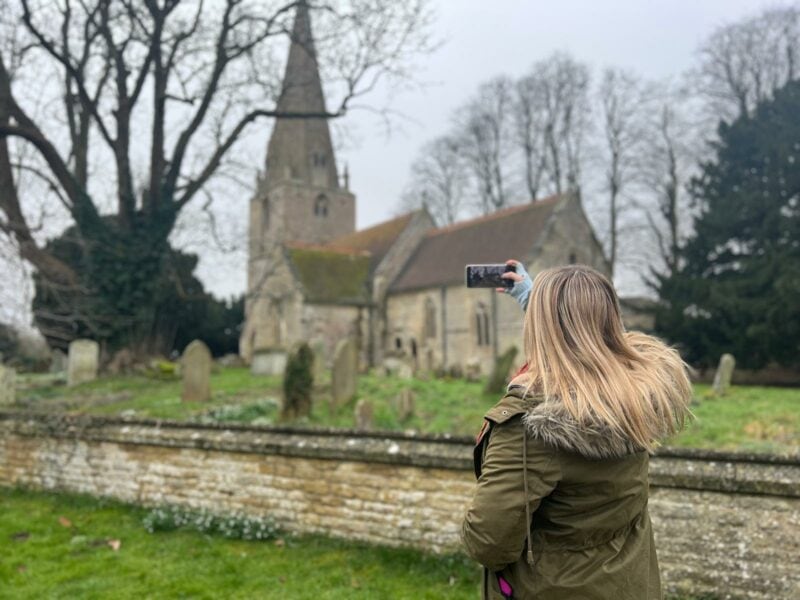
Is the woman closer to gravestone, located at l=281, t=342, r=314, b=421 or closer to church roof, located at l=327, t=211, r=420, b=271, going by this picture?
gravestone, located at l=281, t=342, r=314, b=421

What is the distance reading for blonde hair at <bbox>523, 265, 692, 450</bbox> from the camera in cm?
191

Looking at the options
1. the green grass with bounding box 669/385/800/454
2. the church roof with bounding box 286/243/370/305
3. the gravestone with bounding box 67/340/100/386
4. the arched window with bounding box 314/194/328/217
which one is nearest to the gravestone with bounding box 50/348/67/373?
the gravestone with bounding box 67/340/100/386

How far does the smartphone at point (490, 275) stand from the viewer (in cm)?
278

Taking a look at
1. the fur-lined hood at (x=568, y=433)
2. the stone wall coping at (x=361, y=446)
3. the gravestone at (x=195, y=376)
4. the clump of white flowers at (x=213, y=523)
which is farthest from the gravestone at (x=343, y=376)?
the fur-lined hood at (x=568, y=433)

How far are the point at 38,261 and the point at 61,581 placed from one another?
Result: 11222 millimetres

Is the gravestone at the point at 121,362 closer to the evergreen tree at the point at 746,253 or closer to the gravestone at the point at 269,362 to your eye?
the gravestone at the point at 269,362

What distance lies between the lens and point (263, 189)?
42969mm

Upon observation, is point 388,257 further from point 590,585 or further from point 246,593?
point 590,585

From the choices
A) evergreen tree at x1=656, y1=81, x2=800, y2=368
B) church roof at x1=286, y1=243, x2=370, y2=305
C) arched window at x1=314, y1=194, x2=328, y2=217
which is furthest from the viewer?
arched window at x1=314, y1=194, x2=328, y2=217

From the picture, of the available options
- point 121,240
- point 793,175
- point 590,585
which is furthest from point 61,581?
point 793,175

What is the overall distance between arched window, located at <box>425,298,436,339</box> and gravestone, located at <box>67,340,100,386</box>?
15.8 meters

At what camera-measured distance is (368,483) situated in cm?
502

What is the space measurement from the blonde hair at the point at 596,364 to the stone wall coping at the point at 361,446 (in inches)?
89.6

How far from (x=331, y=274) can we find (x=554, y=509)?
28132 mm
